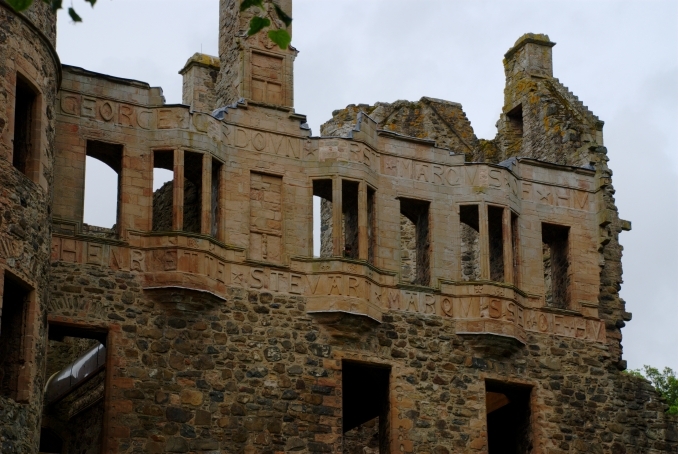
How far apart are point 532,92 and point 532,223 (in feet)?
17.7

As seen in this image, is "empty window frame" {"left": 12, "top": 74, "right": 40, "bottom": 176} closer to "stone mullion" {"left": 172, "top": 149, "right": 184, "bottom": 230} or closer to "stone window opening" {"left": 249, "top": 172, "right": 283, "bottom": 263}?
"stone mullion" {"left": 172, "top": 149, "right": 184, "bottom": 230}

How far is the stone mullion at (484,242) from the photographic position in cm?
2705

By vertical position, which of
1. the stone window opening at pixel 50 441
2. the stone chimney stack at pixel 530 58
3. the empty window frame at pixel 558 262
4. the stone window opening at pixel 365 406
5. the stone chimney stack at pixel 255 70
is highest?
the stone chimney stack at pixel 530 58

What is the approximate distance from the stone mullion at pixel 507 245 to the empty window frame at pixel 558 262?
130 cm

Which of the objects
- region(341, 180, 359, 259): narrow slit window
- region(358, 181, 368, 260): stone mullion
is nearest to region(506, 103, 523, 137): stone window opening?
region(341, 180, 359, 259): narrow slit window

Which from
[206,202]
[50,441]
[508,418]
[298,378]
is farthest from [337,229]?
[50,441]

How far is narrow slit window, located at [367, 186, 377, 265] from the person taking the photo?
26562 millimetres

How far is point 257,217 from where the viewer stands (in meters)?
25.8

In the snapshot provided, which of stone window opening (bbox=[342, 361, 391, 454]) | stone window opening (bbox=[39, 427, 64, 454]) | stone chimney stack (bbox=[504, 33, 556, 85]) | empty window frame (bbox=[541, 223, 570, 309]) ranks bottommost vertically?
stone window opening (bbox=[39, 427, 64, 454])

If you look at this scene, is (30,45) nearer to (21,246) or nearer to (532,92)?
(21,246)

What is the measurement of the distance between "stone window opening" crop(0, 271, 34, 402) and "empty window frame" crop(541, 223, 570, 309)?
11436mm

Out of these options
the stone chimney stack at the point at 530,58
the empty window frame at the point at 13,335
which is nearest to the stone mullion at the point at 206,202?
the empty window frame at the point at 13,335

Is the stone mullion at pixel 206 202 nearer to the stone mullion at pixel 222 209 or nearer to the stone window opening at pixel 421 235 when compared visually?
the stone mullion at pixel 222 209

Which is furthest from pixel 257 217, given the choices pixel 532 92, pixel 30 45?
pixel 532 92
